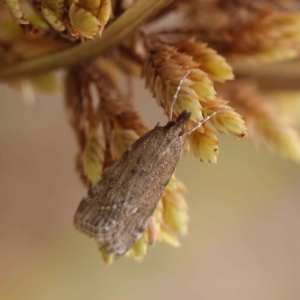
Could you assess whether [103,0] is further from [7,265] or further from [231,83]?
[7,265]

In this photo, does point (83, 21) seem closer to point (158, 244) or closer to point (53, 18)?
point (53, 18)

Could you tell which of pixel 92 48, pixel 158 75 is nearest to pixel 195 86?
pixel 158 75

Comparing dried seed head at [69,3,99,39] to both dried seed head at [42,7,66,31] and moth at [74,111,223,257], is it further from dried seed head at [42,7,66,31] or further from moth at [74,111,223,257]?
moth at [74,111,223,257]

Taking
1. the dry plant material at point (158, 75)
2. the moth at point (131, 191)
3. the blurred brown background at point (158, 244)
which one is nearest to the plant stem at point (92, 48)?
the dry plant material at point (158, 75)

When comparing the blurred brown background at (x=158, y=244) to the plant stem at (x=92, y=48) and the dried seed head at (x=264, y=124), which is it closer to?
the plant stem at (x=92, y=48)

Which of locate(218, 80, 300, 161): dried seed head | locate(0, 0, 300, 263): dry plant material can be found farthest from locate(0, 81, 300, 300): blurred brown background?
locate(218, 80, 300, 161): dried seed head

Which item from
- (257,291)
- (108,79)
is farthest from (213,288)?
(108,79)
